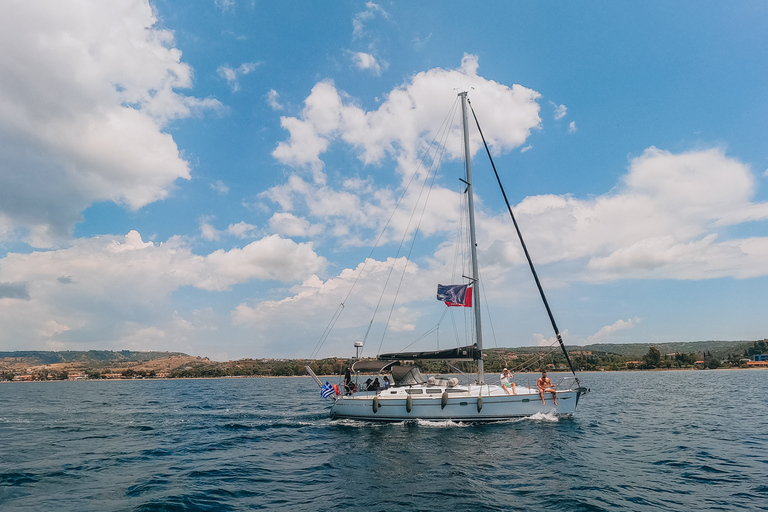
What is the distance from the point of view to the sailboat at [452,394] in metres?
27.3

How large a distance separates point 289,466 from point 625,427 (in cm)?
2250

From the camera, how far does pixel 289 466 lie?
1930 cm

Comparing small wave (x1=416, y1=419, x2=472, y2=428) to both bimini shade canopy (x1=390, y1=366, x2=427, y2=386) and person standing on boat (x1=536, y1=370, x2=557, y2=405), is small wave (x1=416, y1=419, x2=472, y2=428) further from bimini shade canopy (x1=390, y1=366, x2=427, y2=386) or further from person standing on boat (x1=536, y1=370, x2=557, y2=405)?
person standing on boat (x1=536, y1=370, x2=557, y2=405)

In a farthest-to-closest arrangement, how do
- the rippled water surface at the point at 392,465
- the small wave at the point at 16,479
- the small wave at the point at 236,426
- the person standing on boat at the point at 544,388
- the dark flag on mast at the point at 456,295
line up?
1. the small wave at the point at 236,426
2. the dark flag on mast at the point at 456,295
3. the person standing on boat at the point at 544,388
4. the small wave at the point at 16,479
5. the rippled water surface at the point at 392,465

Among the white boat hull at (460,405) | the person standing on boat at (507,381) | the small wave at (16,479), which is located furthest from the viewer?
the person standing on boat at (507,381)

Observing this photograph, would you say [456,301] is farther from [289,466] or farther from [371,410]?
[289,466]

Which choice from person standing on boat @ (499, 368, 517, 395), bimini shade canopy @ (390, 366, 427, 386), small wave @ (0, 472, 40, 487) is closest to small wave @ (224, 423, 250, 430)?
bimini shade canopy @ (390, 366, 427, 386)

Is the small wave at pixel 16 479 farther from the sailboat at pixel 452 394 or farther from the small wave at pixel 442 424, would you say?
the small wave at pixel 442 424

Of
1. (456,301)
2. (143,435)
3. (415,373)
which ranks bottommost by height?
(143,435)

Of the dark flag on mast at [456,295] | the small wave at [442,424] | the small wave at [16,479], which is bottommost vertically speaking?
the small wave at [442,424]

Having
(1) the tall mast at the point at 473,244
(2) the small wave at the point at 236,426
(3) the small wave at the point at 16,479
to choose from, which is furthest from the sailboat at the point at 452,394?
(3) the small wave at the point at 16,479

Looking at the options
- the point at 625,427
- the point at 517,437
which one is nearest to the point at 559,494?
the point at 517,437

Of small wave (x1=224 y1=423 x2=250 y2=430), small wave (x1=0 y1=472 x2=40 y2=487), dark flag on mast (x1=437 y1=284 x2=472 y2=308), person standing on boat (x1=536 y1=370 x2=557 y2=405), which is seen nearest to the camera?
small wave (x1=0 y1=472 x2=40 y2=487)

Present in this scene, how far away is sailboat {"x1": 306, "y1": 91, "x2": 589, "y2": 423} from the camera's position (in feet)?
89.6
